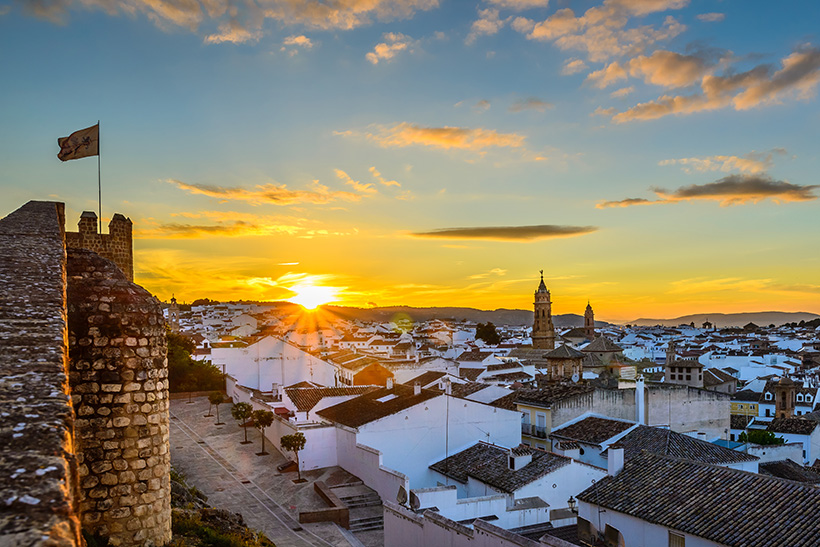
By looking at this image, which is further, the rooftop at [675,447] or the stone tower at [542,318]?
the stone tower at [542,318]

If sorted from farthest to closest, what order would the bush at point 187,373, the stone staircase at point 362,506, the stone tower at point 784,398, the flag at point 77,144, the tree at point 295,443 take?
the stone tower at point 784,398 → the bush at point 187,373 → the tree at point 295,443 → the stone staircase at point 362,506 → the flag at point 77,144

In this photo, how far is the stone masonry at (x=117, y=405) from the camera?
232 inches

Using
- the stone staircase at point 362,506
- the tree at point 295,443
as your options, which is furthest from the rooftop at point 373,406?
the stone staircase at point 362,506

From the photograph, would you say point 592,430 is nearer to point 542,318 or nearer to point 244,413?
point 244,413

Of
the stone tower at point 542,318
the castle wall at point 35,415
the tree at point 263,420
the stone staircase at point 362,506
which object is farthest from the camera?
the stone tower at point 542,318

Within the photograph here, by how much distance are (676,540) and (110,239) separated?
15.9 meters

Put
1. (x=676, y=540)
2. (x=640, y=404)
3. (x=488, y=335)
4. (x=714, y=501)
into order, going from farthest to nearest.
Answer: (x=488, y=335)
(x=640, y=404)
(x=714, y=501)
(x=676, y=540)

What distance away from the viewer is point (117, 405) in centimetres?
602

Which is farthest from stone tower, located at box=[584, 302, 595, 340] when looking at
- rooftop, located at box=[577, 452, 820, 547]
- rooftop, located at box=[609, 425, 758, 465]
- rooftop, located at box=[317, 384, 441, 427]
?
rooftop, located at box=[577, 452, 820, 547]

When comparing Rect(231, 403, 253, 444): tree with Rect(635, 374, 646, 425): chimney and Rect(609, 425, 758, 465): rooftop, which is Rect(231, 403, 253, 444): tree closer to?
Rect(609, 425, 758, 465): rooftop

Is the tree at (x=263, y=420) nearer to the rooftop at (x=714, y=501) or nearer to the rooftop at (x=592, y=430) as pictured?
the rooftop at (x=592, y=430)

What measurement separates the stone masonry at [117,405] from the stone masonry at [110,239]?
11.6 m

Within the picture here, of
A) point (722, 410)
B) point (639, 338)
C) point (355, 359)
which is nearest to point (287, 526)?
point (722, 410)

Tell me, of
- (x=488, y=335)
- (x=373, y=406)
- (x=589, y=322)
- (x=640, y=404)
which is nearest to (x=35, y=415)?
(x=373, y=406)
